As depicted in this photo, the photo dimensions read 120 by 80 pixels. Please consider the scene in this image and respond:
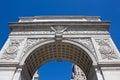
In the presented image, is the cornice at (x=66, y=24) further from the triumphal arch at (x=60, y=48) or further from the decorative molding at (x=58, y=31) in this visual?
the decorative molding at (x=58, y=31)

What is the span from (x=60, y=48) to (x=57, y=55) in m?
1.62

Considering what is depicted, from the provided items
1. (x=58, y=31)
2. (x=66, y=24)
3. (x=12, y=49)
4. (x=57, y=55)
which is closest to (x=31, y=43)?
(x=12, y=49)

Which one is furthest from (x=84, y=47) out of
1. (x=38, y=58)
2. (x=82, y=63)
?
(x=38, y=58)

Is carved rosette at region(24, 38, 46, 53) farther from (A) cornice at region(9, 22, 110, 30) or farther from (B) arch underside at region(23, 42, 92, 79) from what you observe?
(A) cornice at region(9, 22, 110, 30)

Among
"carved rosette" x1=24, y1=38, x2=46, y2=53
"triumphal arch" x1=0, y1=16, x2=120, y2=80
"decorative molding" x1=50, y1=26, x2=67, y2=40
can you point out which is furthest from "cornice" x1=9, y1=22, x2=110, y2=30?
"carved rosette" x1=24, y1=38, x2=46, y2=53

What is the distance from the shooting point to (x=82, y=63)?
1686 centimetres

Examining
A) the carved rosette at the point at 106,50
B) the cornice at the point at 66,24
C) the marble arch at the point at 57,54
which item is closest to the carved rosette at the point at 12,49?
the marble arch at the point at 57,54

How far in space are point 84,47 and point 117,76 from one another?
4.50 m

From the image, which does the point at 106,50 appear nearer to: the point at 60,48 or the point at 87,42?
the point at 87,42

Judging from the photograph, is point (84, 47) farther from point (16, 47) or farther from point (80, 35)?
point (16, 47)

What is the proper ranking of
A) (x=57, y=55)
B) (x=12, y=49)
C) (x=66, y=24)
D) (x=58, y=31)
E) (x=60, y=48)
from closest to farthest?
(x=12, y=49) → (x=58, y=31) → (x=60, y=48) → (x=66, y=24) → (x=57, y=55)

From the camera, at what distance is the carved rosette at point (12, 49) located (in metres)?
13.9

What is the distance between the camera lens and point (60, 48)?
651 inches

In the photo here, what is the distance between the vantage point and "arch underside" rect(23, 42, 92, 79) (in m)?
15.2
